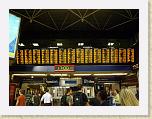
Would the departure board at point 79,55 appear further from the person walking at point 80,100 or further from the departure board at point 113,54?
the person walking at point 80,100

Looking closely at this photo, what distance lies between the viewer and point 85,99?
10.6ft

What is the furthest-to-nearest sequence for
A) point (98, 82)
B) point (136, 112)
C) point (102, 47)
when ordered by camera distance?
point (102, 47) → point (98, 82) → point (136, 112)

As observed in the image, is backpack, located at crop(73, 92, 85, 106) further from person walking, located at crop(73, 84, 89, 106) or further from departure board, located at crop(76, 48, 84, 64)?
departure board, located at crop(76, 48, 84, 64)

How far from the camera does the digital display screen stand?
3.13 m

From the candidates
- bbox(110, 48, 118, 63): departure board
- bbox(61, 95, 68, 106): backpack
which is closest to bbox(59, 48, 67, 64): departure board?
bbox(110, 48, 118, 63): departure board

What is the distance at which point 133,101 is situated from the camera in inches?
122

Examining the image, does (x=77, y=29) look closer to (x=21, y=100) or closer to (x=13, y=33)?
(x=13, y=33)

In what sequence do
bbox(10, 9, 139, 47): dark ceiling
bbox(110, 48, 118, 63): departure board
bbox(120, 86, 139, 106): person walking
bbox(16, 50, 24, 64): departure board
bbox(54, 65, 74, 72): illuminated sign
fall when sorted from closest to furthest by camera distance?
bbox(120, 86, 139, 106): person walking
bbox(16, 50, 24, 64): departure board
bbox(10, 9, 139, 47): dark ceiling
bbox(54, 65, 74, 72): illuminated sign
bbox(110, 48, 118, 63): departure board

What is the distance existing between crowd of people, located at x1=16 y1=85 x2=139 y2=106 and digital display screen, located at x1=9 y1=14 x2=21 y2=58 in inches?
15.6

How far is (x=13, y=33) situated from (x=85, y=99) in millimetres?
811

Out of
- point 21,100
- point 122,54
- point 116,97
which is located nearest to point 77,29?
point 122,54

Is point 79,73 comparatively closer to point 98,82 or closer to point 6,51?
point 98,82
